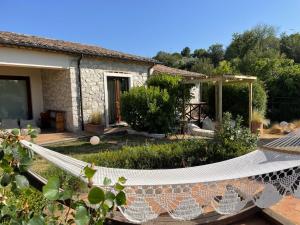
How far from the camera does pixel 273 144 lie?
3113mm

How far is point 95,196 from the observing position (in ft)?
3.08

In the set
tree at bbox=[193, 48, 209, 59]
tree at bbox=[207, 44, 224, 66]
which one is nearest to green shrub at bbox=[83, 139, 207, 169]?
tree at bbox=[207, 44, 224, 66]

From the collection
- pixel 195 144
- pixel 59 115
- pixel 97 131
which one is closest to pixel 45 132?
pixel 59 115

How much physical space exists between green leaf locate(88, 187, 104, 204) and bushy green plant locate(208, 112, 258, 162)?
4.15m

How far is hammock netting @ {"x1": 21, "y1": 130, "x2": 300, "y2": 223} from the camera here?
2105mm

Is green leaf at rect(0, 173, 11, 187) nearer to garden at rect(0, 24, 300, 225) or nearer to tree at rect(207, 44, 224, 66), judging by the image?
garden at rect(0, 24, 300, 225)

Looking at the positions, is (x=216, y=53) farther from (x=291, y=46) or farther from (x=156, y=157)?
(x=156, y=157)

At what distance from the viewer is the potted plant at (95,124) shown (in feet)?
31.0

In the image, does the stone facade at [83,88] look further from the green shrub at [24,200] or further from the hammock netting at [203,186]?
the hammock netting at [203,186]

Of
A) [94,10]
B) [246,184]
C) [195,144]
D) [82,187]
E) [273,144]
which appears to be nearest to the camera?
[246,184]

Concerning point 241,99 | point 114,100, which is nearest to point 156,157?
point 114,100

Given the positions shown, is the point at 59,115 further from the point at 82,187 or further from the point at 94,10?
the point at 82,187

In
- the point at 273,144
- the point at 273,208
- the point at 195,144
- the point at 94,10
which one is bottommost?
the point at 273,208

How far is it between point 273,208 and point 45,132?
8.11 m
